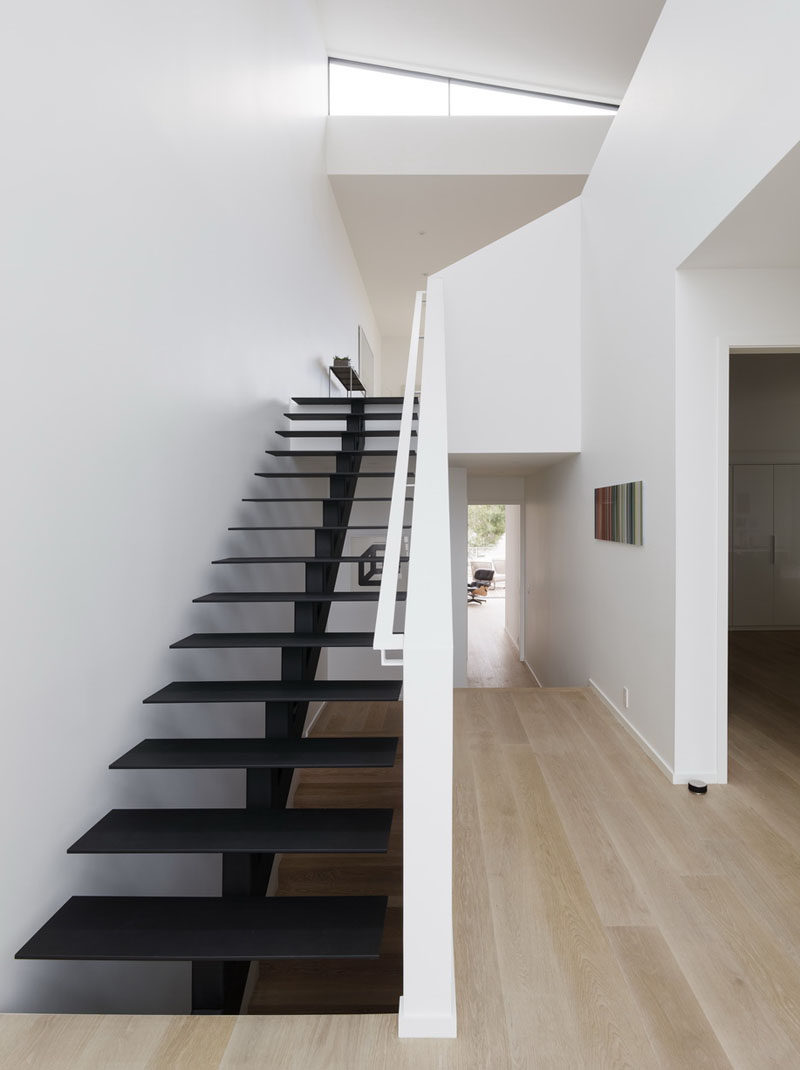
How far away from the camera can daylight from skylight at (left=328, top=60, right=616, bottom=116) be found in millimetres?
8352

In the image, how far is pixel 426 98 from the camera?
27.6ft

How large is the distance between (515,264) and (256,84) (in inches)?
91.4

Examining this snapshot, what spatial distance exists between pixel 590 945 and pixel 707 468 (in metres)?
2.30

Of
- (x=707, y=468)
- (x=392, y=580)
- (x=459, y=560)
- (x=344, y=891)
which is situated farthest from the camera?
(x=459, y=560)

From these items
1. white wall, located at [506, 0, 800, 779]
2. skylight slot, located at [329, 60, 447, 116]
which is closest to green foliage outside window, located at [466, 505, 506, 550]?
skylight slot, located at [329, 60, 447, 116]

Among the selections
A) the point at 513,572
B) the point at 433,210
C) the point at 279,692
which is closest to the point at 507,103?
the point at 433,210

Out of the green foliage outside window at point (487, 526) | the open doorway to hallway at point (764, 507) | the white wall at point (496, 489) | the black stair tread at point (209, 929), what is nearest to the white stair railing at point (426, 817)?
the black stair tread at point (209, 929)

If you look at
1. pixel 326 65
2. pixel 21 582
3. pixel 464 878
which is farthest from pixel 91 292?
pixel 326 65

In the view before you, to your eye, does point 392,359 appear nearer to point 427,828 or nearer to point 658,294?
point 658,294

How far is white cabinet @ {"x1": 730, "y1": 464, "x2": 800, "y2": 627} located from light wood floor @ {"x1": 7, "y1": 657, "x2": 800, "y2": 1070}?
5.30 metres

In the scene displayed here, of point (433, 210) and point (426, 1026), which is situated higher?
point (433, 210)

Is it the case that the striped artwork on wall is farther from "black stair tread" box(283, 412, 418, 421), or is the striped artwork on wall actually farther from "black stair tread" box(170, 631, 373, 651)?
"black stair tread" box(170, 631, 373, 651)

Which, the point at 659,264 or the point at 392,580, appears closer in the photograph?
the point at 392,580

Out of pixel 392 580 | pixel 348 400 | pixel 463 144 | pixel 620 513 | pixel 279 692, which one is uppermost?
pixel 463 144
